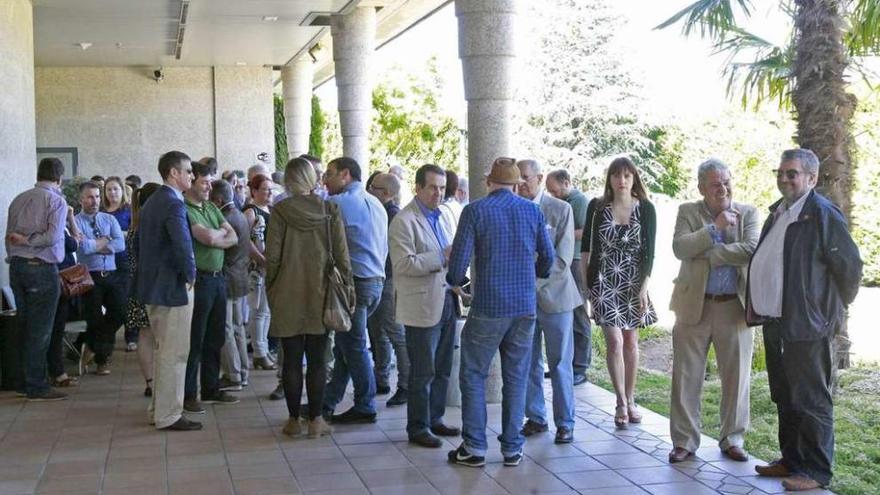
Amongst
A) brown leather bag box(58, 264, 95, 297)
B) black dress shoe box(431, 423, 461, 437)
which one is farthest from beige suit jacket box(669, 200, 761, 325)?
brown leather bag box(58, 264, 95, 297)

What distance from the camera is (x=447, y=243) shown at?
7148 millimetres

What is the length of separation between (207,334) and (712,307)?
396 cm

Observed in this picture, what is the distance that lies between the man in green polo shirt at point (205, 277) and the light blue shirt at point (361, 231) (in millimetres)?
1032

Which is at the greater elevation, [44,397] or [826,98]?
[826,98]

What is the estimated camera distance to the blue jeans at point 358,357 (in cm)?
761

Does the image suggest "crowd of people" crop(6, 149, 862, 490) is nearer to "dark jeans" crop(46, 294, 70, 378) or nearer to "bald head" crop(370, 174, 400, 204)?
"bald head" crop(370, 174, 400, 204)

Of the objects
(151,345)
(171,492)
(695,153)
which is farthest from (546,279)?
(695,153)

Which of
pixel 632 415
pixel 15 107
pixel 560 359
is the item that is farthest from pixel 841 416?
pixel 15 107

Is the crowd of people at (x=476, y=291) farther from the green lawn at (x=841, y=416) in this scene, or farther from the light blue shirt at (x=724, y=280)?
the green lawn at (x=841, y=416)

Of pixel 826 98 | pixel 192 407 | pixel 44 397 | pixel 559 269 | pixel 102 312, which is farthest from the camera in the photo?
pixel 102 312

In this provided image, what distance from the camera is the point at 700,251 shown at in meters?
6.43

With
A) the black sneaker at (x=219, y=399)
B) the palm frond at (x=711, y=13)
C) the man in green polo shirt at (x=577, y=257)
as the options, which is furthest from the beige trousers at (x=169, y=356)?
the palm frond at (x=711, y=13)

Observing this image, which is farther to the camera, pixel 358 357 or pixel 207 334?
pixel 207 334

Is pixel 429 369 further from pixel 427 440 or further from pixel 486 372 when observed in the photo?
pixel 486 372
